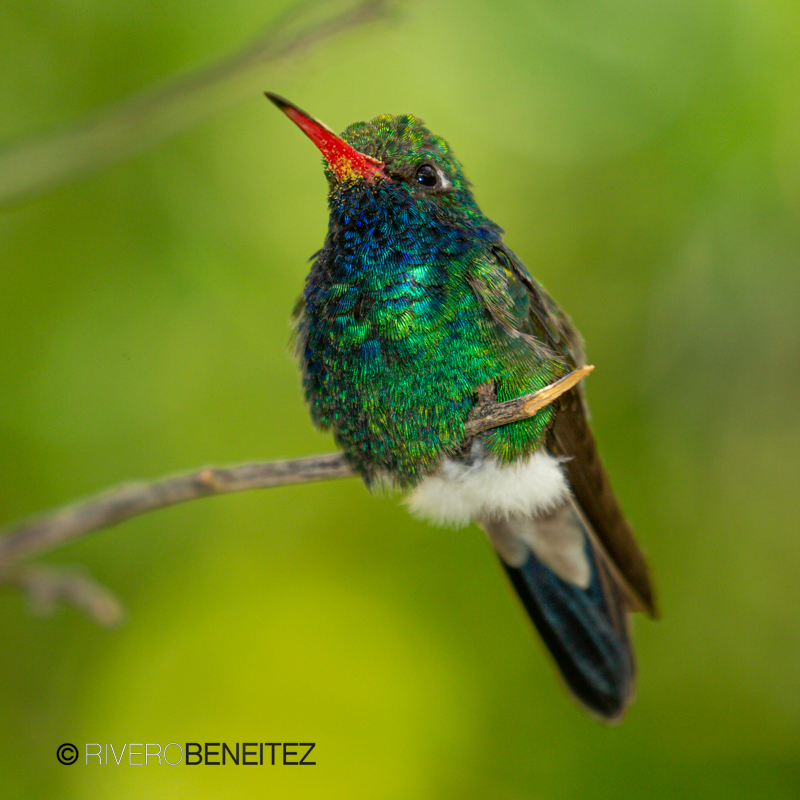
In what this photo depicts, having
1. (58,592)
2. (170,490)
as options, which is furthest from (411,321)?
(58,592)

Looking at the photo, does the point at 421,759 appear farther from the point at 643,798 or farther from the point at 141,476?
the point at 141,476

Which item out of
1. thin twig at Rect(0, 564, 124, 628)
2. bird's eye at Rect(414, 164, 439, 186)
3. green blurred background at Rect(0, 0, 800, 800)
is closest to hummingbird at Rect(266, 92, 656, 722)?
bird's eye at Rect(414, 164, 439, 186)

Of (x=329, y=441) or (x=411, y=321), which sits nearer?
(x=411, y=321)

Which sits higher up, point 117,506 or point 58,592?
point 117,506

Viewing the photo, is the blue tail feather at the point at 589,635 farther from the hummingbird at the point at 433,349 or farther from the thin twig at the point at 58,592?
the thin twig at the point at 58,592

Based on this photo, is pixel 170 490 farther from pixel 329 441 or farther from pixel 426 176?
pixel 329 441
